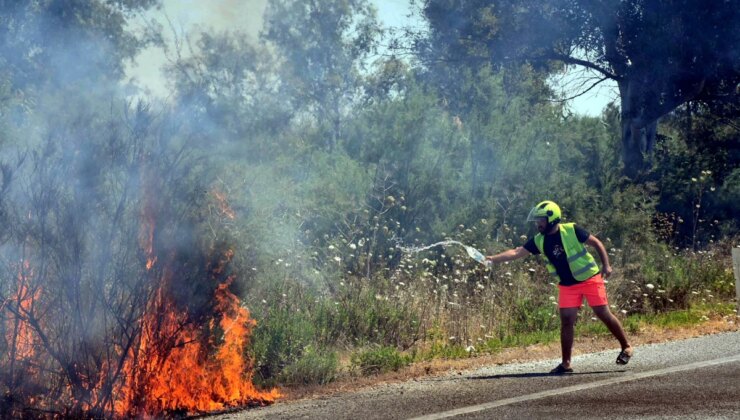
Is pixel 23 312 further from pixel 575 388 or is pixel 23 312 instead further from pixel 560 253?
pixel 560 253

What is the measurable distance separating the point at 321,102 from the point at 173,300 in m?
29.4

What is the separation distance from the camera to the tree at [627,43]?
19.9m

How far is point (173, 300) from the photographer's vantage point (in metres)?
7.05

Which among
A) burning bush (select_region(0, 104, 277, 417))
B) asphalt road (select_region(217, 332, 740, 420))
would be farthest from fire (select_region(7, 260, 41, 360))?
asphalt road (select_region(217, 332, 740, 420))

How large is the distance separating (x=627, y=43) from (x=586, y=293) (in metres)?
13.6

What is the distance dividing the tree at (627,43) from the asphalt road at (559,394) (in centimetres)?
1267

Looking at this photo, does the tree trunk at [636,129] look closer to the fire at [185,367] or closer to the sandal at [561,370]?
the sandal at [561,370]

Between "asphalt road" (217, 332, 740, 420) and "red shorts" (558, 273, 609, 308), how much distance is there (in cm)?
64

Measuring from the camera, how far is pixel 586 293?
895 cm

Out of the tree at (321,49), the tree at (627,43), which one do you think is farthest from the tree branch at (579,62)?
the tree at (321,49)

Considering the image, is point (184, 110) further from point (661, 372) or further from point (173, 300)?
point (661, 372)

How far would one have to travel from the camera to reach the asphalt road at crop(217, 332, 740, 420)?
6781mm

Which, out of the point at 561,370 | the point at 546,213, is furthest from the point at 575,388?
the point at 546,213

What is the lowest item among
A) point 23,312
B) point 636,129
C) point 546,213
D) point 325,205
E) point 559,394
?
point 559,394
